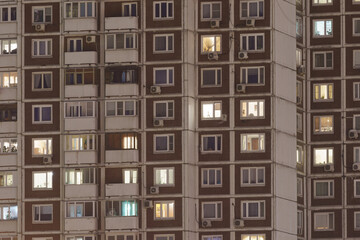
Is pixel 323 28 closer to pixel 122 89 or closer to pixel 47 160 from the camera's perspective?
pixel 122 89

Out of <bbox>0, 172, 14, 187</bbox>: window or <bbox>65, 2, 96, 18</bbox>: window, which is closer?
<bbox>0, 172, 14, 187</bbox>: window

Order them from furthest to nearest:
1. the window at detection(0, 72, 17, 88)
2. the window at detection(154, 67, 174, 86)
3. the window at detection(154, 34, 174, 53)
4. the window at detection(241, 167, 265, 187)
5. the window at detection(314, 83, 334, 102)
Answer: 1. the window at detection(314, 83, 334, 102)
2. the window at detection(0, 72, 17, 88)
3. the window at detection(154, 34, 174, 53)
4. the window at detection(154, 67, 174, 86)
5. the window at detection(241, 167, 265, 187)

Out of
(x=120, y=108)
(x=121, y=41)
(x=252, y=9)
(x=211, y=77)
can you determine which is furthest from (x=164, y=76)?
(x=252, y=9)

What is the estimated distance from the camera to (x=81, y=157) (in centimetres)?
13312

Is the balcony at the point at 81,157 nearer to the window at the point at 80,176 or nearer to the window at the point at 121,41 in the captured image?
the window at the point at 80,176

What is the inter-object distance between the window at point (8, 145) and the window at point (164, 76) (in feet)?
36.7

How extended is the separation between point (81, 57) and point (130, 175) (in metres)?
9.23

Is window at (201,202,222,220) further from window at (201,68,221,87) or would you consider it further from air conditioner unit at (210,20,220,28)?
air conditioner unit at (210,20,220,28)

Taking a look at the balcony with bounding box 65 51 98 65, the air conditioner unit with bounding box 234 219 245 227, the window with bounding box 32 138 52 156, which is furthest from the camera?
the window with bounding box 32 138 52 156

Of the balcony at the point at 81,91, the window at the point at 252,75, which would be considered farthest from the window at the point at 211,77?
the balcony at the point at 81,91

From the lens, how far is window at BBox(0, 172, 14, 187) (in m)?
134

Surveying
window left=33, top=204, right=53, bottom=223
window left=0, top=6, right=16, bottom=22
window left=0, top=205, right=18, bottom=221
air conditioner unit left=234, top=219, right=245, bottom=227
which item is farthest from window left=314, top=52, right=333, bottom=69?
window left=0, top=205, right=18, bottom=221

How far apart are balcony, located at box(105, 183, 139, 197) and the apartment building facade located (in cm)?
7

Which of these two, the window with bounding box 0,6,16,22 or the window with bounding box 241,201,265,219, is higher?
the window with bounding box 0,6,16,22
